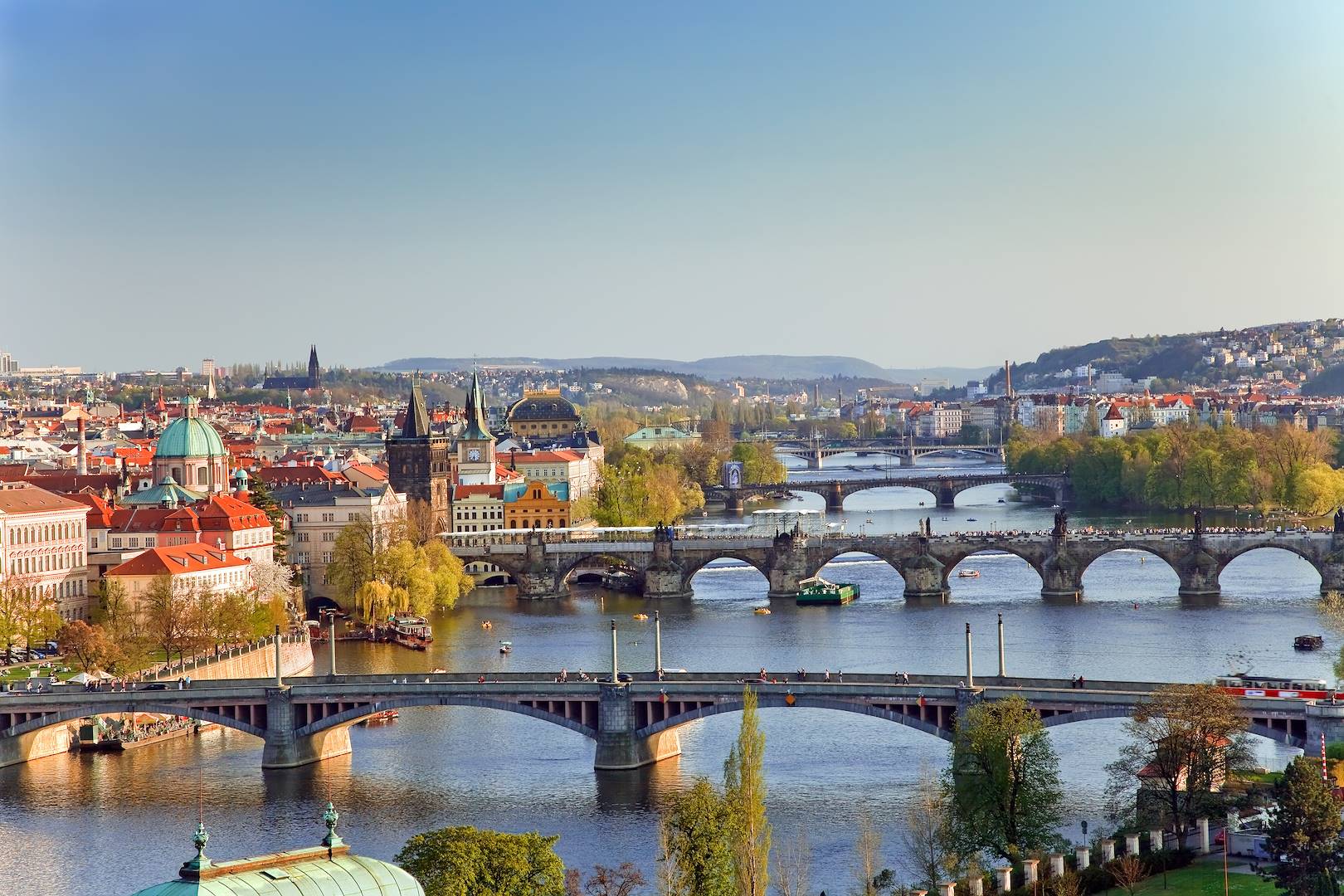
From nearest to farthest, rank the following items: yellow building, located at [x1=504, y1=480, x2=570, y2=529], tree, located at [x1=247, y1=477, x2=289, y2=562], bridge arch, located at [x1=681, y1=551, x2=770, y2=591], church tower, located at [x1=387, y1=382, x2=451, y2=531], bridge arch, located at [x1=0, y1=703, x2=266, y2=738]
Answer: bridge arch, located at [x1=0, y1=703, x2=266, y2=738] < tree, located at [x1=247, y1=477, x2=289, y2=562] < bridge arch, located at [x1=681, y1=551, x2=770, y2=591] < church tower, located at [x1=387, y1=382, x2=451, y2=531] < yellow building, located at [x1=504, y1=480, x2=570, y2=529]

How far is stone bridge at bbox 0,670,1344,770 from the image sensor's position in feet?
140

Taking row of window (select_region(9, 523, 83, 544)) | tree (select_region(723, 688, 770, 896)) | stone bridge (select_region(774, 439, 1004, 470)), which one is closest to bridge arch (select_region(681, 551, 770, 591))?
row of window (select_region(9, 523, 83, 544))

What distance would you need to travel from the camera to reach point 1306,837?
94.8ft

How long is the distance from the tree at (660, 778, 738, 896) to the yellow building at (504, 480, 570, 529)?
2358 inches

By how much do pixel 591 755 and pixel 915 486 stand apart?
74.7 metres

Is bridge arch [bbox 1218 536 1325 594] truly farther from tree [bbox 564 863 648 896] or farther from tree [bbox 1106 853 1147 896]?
tree [bbox 564 863 648 896]

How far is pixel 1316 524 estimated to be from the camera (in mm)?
94062

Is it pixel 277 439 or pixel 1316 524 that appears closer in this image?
pixel 1316 524

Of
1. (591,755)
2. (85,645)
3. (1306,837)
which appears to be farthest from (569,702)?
(1306,837)

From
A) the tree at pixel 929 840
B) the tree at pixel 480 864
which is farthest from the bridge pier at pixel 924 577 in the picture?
the tree at pixel 480 864

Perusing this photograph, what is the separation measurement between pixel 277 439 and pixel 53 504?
63042mm

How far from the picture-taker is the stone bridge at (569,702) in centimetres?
4266

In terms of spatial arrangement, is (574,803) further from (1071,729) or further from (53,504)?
(53,504)

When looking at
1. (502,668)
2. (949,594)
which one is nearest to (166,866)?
(502,668)
